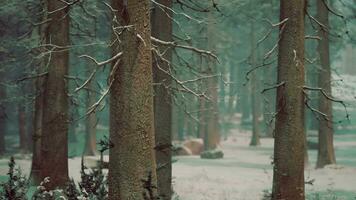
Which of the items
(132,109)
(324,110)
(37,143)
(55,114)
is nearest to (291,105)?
(132,109)

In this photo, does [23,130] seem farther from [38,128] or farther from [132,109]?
[132,109]

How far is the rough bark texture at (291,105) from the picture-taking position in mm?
8305

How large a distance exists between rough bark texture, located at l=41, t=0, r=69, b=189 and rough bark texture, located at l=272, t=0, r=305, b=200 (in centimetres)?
470

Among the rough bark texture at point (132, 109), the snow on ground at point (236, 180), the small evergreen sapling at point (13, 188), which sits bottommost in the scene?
the snow on ground at point (236, 180)

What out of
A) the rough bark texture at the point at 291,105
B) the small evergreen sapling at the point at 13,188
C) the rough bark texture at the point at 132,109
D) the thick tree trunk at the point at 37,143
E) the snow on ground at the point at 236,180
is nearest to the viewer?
the rough bark texture at the point at 132,109

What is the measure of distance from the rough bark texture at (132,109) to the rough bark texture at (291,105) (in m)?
→ 3.56

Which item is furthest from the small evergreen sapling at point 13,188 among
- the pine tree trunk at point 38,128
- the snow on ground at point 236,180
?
the snow on ground at point 236,180

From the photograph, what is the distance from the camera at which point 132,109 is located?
5.40 metres

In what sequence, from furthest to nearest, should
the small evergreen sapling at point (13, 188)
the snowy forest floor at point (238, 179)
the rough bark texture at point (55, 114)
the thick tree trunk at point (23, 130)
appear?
the thick tree trunk at point (23, 130) < the snowy forest floor at point (238, 179) < the rough bark texture at point (55, 114) < the small evergreen sapling at point (13, 188)

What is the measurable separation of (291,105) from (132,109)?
3.78 m

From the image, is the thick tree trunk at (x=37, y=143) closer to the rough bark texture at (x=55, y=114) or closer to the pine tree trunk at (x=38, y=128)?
the pine tree trunk at (x=38, y=128)

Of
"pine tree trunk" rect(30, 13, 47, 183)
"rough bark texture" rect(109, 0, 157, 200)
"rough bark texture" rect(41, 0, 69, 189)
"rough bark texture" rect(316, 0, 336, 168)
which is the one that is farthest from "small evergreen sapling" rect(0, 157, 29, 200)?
"rough bark texture" rect(316, 0, 336, 168)

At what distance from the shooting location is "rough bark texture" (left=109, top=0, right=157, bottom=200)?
539 centimetres

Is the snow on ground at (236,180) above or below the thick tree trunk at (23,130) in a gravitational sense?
below
